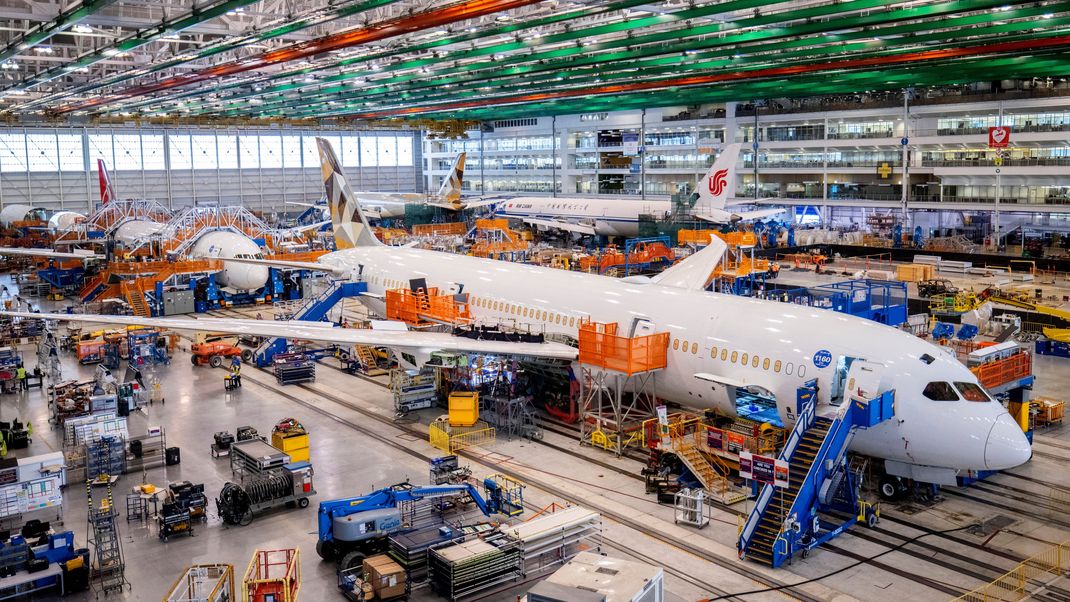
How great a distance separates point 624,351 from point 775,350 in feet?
14.2

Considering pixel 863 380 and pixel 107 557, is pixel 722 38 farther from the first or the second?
pixel 107 557

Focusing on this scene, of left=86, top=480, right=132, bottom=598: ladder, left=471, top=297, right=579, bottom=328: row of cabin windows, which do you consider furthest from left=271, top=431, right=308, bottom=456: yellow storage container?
left=471, top=297, right=579, bottom=328: row of cabin windows

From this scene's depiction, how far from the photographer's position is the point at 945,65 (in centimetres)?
4822

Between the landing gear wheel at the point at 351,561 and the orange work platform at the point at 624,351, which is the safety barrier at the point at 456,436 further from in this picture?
the landing gear wheel at the point at 351,561

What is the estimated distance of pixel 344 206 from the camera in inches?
1623

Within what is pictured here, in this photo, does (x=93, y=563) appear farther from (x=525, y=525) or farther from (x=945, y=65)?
(x=945, y=65)

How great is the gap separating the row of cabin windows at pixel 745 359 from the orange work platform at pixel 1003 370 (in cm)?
671

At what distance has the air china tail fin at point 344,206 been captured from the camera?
40.9 m

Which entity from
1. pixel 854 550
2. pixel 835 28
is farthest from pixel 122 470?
pixel 835 28

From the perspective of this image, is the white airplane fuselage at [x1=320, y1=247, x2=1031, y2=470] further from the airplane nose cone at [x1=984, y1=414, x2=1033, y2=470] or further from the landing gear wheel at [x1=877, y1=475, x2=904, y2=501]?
the landing gear wheel at [x1=877, y1=475, x2=904, y2=501]

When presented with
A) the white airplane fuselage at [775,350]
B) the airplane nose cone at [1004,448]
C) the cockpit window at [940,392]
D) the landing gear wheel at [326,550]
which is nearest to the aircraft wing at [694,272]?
the white airplane fuselage at [775,350]

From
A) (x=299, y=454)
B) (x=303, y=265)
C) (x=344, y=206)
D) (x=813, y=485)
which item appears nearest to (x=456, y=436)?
(x=299, y=454)

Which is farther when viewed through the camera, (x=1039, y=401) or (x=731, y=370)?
(x=1039, y=401)

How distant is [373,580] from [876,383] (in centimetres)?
1195
